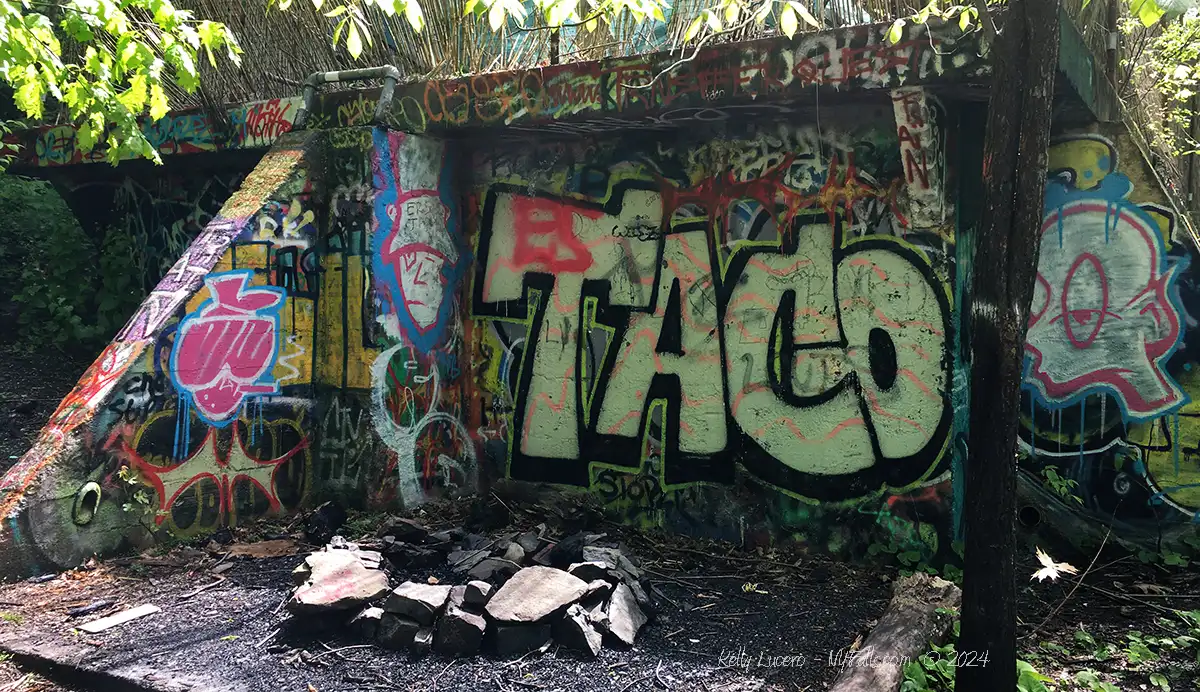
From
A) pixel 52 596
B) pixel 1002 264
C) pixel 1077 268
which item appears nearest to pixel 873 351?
pixel 1077 268

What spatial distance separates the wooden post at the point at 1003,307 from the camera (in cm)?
289

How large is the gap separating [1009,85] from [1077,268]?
2.43 meters

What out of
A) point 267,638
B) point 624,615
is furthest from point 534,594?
point 267,638

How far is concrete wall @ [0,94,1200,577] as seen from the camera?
4.72m

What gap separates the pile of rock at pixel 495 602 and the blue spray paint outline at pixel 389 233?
6.05ft

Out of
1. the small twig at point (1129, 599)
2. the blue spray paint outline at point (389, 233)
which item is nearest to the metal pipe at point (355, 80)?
the blue spray paint outline at point (389, 233)

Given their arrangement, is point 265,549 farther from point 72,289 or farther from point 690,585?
point 72,289

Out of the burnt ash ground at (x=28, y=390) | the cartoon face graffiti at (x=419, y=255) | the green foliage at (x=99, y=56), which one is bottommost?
the burnt ash ground at (x=28, y=390)

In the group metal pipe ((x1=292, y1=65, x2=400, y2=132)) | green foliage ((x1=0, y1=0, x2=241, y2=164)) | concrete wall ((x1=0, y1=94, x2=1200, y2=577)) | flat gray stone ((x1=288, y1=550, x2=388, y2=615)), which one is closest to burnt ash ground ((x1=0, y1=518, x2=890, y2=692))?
flat gray stone ((x1=288, y1=550, x2=388, y2=615))

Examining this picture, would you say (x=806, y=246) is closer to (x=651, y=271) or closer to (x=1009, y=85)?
(x=651, y=271)

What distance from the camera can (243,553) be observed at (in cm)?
495

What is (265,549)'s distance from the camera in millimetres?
5023

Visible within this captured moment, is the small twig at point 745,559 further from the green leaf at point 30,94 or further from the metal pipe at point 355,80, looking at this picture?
the green leaf at point 30,94

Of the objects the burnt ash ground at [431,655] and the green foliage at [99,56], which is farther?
the green foliage at [99,56]
